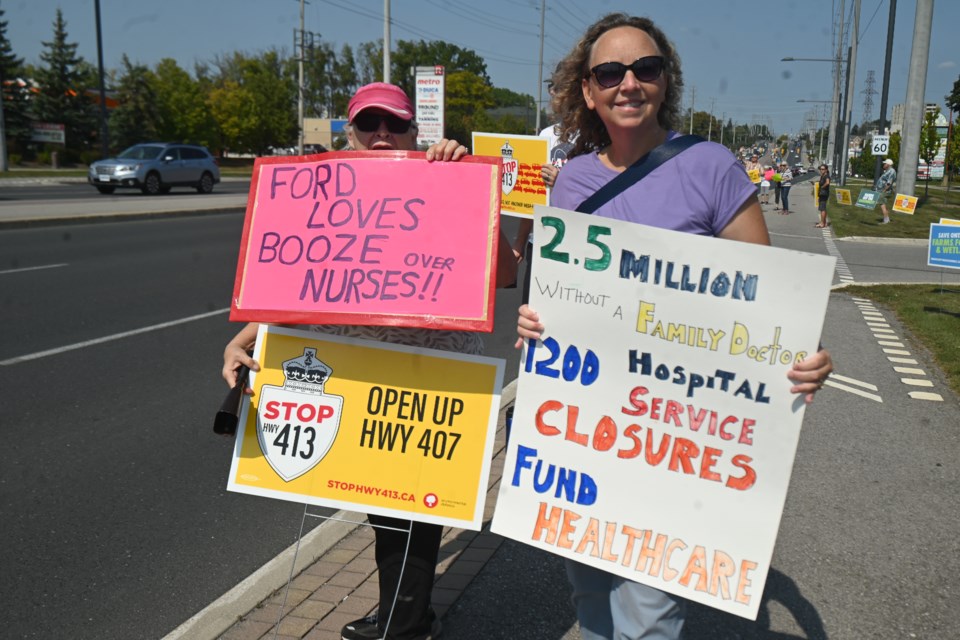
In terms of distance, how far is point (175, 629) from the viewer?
10.6 feet

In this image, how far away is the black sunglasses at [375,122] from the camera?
2797mm

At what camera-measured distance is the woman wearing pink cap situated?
2730 millimetres

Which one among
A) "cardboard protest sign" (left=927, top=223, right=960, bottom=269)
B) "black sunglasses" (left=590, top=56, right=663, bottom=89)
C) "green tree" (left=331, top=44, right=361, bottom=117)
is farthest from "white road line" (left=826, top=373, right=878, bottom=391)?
"green tree" (left=331, top=44, right=361, bottom=117)

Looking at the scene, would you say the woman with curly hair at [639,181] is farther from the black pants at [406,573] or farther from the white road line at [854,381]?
the white road line at [854,381]

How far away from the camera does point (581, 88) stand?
8.95 feet

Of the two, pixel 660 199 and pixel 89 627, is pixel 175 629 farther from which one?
pixel 660 199

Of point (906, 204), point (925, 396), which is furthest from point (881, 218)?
point (925, 396)

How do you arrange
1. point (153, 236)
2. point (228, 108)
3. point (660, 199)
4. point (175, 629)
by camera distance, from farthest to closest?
point (228, 108) → point (153, 236) → point (175, 629) → point (660, 199)

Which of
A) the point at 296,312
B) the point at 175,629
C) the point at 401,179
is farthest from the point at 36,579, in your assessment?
the point at 401,179

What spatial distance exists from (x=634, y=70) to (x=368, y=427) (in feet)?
4.23

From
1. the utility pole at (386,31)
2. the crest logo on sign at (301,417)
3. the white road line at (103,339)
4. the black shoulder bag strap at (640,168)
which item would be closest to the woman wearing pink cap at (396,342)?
the crest logo on sign at (301,417)

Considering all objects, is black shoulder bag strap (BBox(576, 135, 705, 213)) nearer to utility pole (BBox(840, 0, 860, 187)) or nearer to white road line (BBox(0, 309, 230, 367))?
white road line (BBox(0, 309, 230, 367))

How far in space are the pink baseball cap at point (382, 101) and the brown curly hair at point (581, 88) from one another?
48cm

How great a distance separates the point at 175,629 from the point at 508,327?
5899 millimetres
